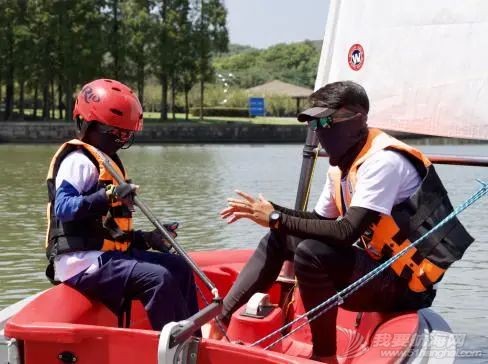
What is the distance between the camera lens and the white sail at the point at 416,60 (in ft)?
14.4

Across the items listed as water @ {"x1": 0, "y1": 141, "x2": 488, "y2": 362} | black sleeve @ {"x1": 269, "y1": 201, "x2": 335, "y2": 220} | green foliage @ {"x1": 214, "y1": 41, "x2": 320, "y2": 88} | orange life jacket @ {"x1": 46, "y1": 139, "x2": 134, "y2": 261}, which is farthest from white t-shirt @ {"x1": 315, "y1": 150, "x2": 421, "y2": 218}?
green foliage @ {"x1": 214, "y1": 41, "x2": 320, "y2": 88}

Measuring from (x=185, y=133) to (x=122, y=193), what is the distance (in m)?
38.2

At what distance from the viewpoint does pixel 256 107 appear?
59312 millimetres

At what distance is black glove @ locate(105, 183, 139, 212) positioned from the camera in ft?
11.8

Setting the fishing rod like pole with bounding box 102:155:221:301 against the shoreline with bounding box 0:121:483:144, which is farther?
the shoreline with bounding box 0:121:483:144


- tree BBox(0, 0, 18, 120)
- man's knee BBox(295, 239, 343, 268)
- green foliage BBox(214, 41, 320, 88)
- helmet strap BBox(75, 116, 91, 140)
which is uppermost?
helmet strap BBox(75, 116, 91, 140)

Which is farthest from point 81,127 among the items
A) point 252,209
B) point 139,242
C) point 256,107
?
point 256,107

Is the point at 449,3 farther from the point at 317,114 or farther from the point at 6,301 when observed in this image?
the point at 6,301

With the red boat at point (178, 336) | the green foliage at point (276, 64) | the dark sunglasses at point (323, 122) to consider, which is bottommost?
the green foliage at point (276, 64)

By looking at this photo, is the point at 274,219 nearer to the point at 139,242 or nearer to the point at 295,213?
the point at 295,213

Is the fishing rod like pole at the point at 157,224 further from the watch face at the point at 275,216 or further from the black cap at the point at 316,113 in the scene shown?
the black cap at the point at 316,113

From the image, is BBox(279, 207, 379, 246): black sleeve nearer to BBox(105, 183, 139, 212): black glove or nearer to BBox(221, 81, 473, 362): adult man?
BBox(221, 81, 473, 362): adult man

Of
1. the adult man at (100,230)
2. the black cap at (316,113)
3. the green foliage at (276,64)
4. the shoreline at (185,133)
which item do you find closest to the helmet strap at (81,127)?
the adult man at (100,230)

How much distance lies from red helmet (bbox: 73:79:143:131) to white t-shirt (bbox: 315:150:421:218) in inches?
42.6
